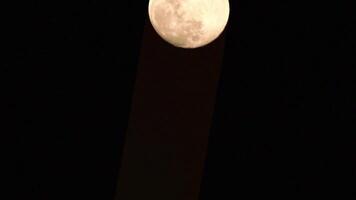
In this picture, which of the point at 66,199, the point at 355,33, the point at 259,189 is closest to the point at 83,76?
the point at 66,199

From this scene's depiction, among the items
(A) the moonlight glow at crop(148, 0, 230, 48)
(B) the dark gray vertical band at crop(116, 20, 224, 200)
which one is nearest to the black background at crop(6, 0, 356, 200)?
(B) the dark gray vertical band at crop(116, 20, 224, 200)

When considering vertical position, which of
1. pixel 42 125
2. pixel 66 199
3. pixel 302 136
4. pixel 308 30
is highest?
pixel 308 30

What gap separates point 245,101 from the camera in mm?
2412

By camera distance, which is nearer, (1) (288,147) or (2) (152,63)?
(1) (288,147)

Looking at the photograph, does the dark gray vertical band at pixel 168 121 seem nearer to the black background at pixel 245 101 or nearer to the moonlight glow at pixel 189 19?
the black background at pixel 245 101

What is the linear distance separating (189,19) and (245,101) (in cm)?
61

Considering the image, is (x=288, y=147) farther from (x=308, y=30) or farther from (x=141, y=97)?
(x=141, y=97)

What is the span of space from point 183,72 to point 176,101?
0.16m

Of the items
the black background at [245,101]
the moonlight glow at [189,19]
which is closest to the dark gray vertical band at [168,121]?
the black background at [245,101]

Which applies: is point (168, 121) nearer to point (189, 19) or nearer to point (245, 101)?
point (245, 101)

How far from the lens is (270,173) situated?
2.38m

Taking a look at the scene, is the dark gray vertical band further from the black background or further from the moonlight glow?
the moonlight glow

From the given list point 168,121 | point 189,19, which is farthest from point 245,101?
point 189,19

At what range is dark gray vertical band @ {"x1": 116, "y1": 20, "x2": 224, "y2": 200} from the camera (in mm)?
2477
